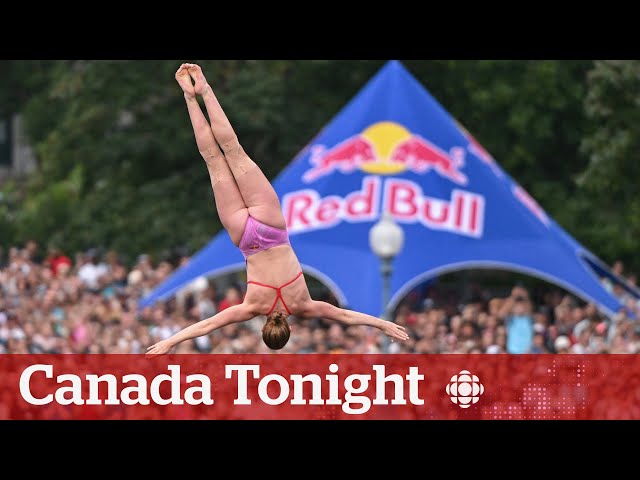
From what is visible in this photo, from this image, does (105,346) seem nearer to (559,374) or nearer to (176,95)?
(559,374)

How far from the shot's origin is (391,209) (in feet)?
79.5

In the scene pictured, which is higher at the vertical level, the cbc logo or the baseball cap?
the baseball cap

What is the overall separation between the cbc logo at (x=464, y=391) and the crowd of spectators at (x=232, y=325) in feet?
10.5

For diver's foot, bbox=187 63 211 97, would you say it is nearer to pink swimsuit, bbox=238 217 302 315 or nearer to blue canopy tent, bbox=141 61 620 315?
pink swimsuit, bbox=238 217 302 315

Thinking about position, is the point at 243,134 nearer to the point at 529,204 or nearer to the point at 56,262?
the point at 56,262

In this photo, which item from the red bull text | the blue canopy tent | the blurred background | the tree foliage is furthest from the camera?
the tree foliage

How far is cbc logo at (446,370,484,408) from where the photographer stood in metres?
17.2

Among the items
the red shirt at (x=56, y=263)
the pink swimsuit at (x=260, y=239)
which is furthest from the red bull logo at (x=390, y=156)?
the pink swimsuit at (x=260, y=239)

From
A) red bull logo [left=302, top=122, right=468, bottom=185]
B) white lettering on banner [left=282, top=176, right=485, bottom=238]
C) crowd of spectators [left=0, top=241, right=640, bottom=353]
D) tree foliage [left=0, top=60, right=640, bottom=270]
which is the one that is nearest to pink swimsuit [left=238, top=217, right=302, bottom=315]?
crowd of spectators [left=0, top=241, right=640, bottom=353]

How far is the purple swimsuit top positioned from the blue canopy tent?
9.47 metres

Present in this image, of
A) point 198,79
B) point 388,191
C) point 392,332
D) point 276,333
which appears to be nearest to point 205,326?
point 276,333

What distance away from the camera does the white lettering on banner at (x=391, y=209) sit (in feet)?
79.6

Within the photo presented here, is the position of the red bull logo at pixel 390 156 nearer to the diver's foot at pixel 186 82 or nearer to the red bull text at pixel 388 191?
the red bull text at pixel 388 191

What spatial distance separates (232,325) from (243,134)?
9.77 m
